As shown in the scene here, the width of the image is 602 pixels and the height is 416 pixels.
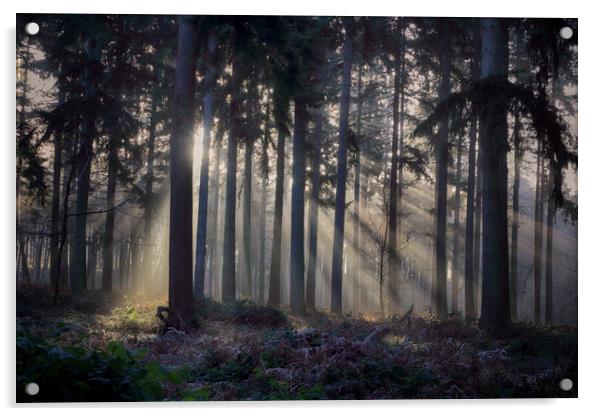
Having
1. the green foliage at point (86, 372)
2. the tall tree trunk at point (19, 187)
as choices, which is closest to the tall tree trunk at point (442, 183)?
the green foliage at point (86, 372)

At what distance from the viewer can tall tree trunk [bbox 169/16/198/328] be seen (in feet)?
23.7

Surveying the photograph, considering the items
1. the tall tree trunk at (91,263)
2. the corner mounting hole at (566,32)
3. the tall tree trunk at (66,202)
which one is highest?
the corner mounting hole at (566,32)

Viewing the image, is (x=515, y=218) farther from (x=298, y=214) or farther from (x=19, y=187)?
(x=19, y=187)

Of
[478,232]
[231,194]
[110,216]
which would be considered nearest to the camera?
[110,216]

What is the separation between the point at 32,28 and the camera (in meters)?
6.39

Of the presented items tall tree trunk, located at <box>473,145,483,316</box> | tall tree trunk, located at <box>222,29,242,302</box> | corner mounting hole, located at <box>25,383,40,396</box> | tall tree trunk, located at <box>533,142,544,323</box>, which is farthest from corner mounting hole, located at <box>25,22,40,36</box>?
tall tree trunk, located at <box>533,142,544,323</box>

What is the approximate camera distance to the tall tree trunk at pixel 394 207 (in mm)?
7520

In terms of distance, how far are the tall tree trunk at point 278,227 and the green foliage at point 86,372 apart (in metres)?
3.29

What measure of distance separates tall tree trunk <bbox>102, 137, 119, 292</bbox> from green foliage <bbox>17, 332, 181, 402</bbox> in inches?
116

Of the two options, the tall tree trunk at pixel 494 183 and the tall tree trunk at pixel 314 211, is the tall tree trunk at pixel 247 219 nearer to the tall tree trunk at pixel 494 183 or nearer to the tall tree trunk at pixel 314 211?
the tall tree trunk at pixel 314 211

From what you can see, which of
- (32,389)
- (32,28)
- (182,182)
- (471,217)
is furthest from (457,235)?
(32,28)

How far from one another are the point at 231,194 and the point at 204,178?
8.60 ft

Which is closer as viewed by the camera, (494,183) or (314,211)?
(494,183)
